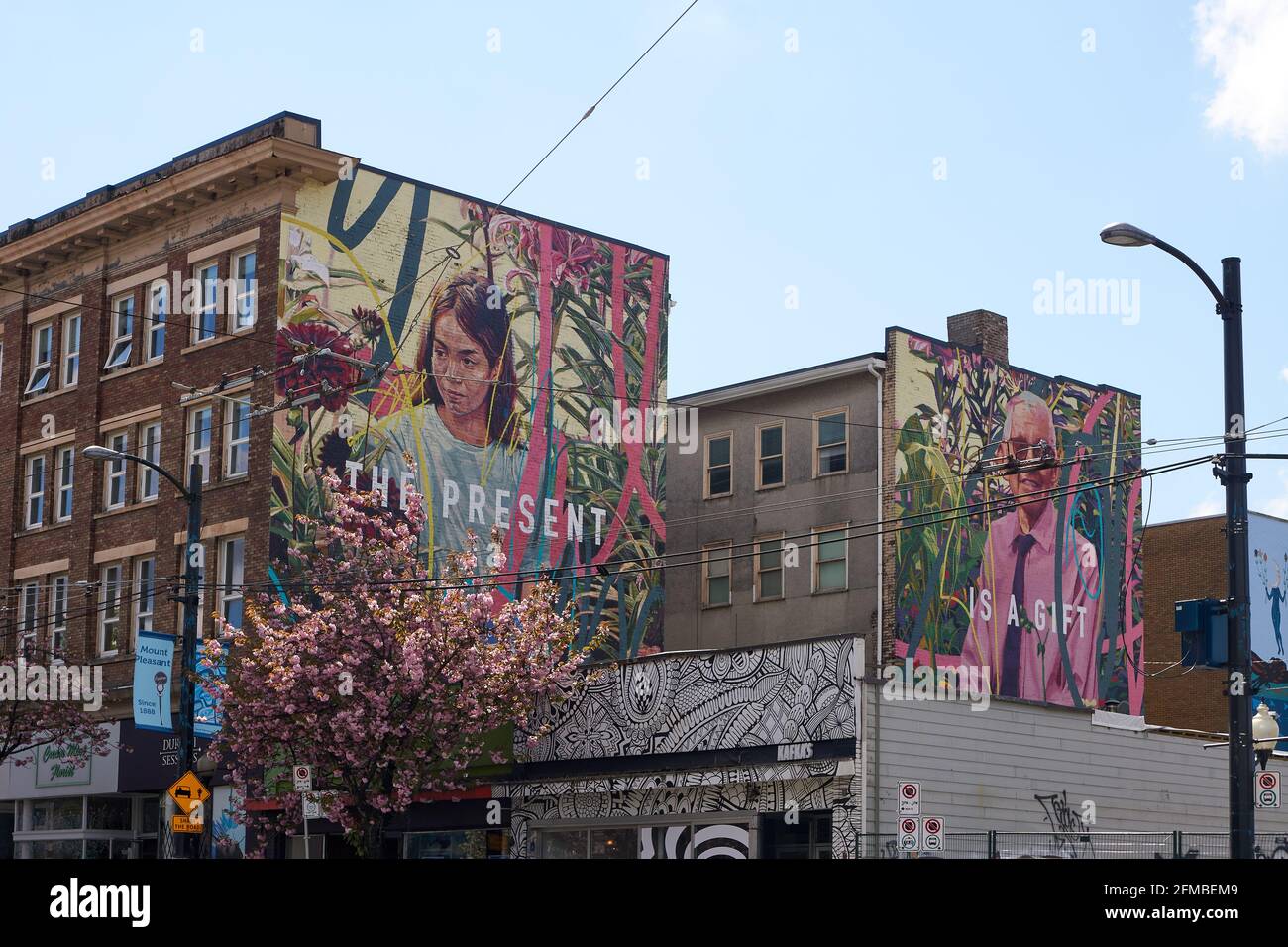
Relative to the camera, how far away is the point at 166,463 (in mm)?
39781

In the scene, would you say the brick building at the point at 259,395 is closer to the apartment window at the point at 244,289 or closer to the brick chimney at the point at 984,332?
the apartment window at the point at 244,289

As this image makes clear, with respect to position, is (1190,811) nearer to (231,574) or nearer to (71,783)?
(231,574)

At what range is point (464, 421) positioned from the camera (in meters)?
40.0

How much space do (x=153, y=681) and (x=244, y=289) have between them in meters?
9.86

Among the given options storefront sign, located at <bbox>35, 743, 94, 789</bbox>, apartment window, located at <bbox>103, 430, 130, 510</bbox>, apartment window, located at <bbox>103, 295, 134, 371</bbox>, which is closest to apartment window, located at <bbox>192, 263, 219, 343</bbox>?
apartment window, located at <bbox>103, 295, 134, 371</bbox>

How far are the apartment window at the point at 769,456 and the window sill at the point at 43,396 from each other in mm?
16861

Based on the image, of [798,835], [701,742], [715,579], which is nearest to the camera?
[798,835]

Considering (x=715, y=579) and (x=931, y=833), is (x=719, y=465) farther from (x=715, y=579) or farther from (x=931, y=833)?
(x=931, y=833)

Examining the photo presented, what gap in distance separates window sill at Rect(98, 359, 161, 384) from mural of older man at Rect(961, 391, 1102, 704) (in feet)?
65.4

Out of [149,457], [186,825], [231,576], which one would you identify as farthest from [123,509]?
[186,825]

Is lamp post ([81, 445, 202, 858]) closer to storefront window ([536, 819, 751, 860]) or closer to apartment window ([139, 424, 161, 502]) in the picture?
storefront window ([536, 819, 751, 860])

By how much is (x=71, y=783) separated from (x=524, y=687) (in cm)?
1395

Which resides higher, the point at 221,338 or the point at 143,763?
the point at 221,338

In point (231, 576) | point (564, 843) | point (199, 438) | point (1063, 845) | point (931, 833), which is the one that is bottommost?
point (564, 843)
